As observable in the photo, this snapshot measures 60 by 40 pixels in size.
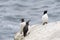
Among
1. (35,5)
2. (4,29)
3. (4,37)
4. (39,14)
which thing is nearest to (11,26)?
(4,29)

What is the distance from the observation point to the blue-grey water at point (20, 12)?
902 inches

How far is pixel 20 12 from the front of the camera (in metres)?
28.2

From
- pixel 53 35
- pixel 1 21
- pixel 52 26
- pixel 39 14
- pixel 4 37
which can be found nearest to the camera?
pixel 53 35

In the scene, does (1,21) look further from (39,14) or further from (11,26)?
(39,14)

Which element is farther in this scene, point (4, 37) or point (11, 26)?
point (11, 26)

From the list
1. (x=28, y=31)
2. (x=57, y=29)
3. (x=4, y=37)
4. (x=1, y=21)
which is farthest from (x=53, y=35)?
(x=1, y=21)

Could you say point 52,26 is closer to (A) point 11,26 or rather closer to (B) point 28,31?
(B) point 28,31

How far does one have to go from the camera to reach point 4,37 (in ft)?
69.9

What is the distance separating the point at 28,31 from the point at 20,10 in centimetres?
1410

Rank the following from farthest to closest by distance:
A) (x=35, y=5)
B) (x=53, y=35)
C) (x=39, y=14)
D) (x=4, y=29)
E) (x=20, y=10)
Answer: (x=35, y=5) < (x=20, y=10) < (x=39, y=14) < (x=4, y=29) < (x=53, y=35)

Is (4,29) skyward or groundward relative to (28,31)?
groundward

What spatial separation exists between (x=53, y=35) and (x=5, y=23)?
11.5m

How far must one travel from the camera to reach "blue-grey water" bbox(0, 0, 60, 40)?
22.9m

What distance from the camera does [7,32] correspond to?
22.2 m
